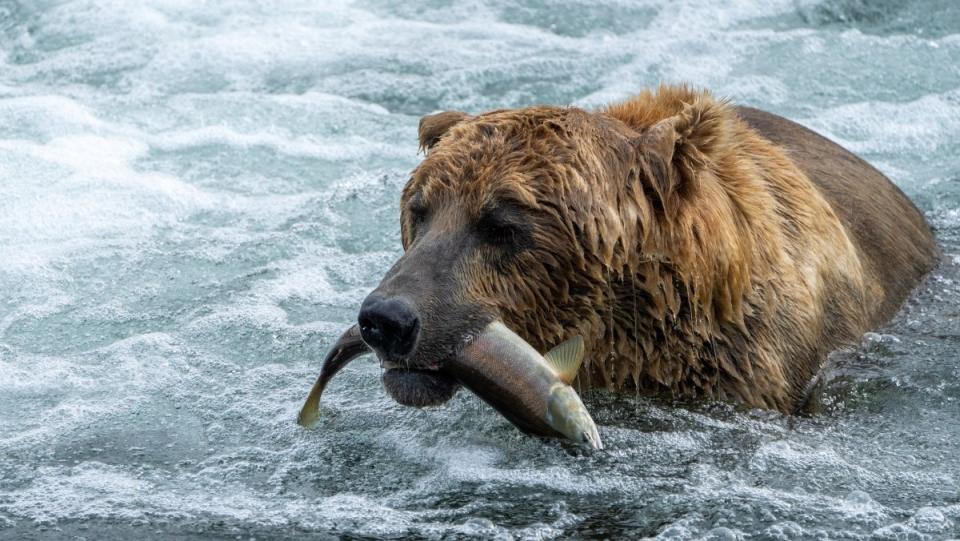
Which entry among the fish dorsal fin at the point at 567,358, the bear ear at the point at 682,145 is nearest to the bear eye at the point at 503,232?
the fish dorsal fin at the point at 567,358

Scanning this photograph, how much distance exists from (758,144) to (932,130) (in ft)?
14.1

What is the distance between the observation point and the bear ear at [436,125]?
5.23m

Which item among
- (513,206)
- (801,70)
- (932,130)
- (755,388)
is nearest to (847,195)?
(755,388)

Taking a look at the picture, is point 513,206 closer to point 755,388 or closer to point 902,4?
point 755,388

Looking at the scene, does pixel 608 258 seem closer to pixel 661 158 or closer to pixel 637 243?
pixel 637 243

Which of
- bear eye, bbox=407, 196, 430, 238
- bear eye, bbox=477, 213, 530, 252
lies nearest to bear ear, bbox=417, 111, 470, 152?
bear eye, bbox=407, 196, 430, 238

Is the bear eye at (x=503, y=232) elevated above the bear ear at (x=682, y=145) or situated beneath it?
situated beneath

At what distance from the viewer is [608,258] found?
15.6ft

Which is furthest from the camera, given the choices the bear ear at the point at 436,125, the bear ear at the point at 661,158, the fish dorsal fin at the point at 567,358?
the bear ear at the point at 436,125

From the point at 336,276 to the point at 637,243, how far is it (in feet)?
8.19

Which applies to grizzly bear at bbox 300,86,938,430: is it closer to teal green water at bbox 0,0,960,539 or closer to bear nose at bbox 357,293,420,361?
bear nose at bbox 357,293,420,361

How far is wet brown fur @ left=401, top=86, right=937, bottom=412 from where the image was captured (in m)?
4.75

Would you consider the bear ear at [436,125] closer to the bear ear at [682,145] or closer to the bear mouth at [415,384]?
the bear ear at [682,145]

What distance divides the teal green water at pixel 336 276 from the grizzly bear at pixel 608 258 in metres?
0.23
